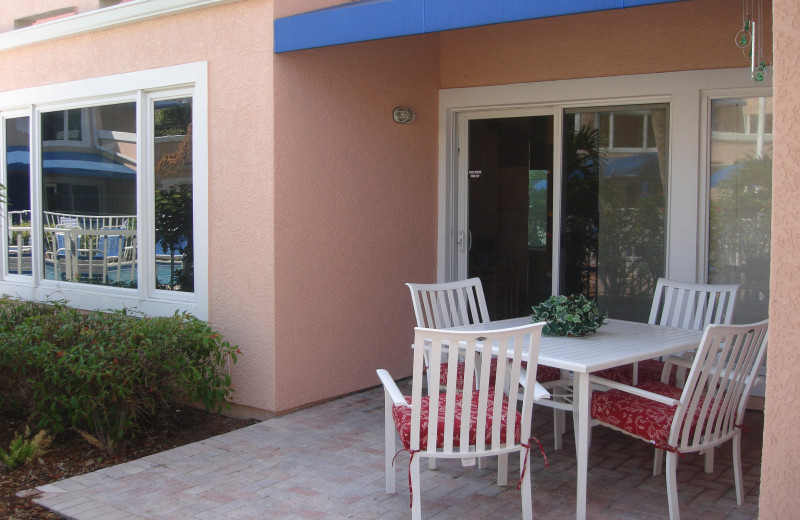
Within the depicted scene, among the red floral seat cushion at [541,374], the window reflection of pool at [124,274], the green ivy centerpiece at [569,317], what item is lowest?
the red floral seat cushion at [541,374]

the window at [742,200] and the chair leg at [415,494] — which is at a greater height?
the window at [742,200]

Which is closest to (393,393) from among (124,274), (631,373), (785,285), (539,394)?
(539,394)

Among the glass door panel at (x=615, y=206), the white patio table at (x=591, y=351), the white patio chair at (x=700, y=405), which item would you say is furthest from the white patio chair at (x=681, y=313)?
the white patio chair at (x=700, y=405)

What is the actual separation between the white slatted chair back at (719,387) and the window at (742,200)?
1.71 m

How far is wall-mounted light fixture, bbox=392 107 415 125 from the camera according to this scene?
5988 mm

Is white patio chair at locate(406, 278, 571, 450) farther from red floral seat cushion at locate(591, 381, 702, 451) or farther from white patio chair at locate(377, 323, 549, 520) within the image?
white patio chair at locate(377, 323, 549, 520)

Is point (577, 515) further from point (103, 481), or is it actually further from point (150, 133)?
point (150, 133)

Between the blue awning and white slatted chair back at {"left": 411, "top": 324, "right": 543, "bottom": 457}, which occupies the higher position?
the blue awning

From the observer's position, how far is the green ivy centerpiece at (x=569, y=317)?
420 centimetres

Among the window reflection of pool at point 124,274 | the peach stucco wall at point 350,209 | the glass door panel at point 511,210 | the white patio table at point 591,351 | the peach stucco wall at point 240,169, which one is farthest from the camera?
the glass door panel at point 511,210

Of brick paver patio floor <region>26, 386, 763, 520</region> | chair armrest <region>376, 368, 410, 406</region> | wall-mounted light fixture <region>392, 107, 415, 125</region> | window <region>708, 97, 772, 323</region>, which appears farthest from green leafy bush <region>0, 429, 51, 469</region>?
window <region>708, 97, 772, 323</region>

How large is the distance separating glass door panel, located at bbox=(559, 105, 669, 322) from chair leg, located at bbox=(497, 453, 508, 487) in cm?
230

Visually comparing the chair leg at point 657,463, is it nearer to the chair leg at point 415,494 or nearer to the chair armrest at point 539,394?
the chair armrest at point 539,394

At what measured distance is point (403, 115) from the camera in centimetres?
605
